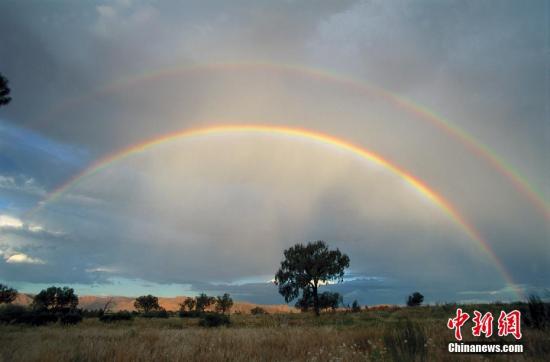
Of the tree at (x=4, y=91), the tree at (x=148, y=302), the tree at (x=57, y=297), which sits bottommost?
the tree at (x=148, y=302)

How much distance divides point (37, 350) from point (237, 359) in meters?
4.90

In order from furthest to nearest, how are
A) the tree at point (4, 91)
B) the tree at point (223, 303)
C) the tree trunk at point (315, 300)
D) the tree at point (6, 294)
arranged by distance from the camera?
the tree at point (223, 303)
the tree at point (6, 294)
the tree trunk at point (315, 300)
the tree at point (4, 91)

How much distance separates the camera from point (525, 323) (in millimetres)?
13773

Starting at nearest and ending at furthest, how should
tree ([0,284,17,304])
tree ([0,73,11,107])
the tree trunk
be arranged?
1. tree ([0,73,11,107])
2. the tree trunk
3. tree ([0,284,17,304])

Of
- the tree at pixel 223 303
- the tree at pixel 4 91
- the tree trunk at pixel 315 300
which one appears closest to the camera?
the tree at pixel 4 91

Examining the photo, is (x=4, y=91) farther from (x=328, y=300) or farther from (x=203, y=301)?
(x=203, y=301)

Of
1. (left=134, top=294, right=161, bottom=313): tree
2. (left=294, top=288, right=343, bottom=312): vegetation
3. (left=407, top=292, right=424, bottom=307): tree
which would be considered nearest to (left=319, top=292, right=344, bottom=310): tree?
(left=294, top=288, right=343, bottom=312): vegetation

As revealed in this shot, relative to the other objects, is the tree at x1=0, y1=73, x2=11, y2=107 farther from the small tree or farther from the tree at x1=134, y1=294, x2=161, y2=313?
the tree at x1=134, y1=294, x2=161, y2=313

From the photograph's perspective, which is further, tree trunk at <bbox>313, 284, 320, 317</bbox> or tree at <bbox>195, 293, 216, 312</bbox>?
tree at <bbox>195, 293, 216, 312</bbox>

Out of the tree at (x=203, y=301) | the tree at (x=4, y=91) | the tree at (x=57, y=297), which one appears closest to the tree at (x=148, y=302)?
the tree at (x=203, y=301)

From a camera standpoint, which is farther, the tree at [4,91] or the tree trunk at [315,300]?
the tree trunk at [315,300]

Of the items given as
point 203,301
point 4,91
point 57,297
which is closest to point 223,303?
point 203,301

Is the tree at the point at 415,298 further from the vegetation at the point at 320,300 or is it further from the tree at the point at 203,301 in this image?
the tree at the point at 203,301

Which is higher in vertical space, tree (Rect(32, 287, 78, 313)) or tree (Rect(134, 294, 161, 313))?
tree (Rect(32, 287, 78, 313))
